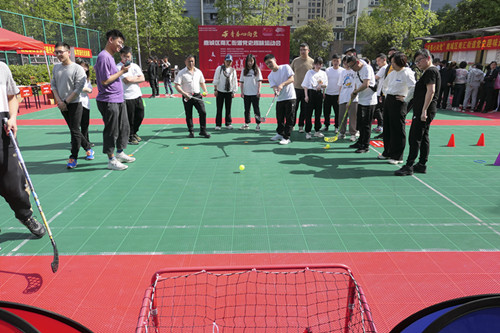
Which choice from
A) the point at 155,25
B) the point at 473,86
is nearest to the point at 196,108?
the point at 473,86

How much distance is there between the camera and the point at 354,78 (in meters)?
7.84

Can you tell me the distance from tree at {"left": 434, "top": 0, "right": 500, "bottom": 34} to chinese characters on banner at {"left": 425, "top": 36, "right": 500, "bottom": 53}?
7.23m

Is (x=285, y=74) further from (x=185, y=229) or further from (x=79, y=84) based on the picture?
(x=185, y=229)

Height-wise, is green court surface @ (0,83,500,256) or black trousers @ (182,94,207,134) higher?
black trousers @ (182,94,207,134)

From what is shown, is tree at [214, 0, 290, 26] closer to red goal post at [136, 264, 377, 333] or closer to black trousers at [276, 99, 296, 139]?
black trousers at [276, 99, 296, 139]

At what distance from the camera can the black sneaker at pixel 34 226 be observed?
3996 mm

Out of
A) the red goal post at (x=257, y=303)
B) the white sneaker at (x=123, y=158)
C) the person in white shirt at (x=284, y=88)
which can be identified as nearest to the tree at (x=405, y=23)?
the person in white shirt at (x=284, y=88)

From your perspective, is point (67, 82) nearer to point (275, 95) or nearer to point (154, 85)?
point (275, 95)

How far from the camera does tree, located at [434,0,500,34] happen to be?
28.4 m

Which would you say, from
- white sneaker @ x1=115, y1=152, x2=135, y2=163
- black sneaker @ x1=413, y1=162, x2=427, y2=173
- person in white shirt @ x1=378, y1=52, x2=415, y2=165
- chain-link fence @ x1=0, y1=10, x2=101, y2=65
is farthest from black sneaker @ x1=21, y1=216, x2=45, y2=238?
chain-link fence @ x1=0, y1=10, x2=101, y2=65

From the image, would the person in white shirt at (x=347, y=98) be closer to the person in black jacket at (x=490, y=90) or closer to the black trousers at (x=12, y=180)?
the black trousers at (x=12, y=180)

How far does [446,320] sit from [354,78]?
727cm

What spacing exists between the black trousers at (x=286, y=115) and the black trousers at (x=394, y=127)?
2.16m

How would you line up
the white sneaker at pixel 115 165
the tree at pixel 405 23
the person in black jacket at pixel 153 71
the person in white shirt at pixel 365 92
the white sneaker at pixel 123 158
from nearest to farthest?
1. the white sneaker at pixel 115 165
2. the white sneaker at pixel 123 158
3. the person in white shirt at pixel 365 92
4. the person in black jacket at pixel 153 71
5. the tree at pixel 405 23
